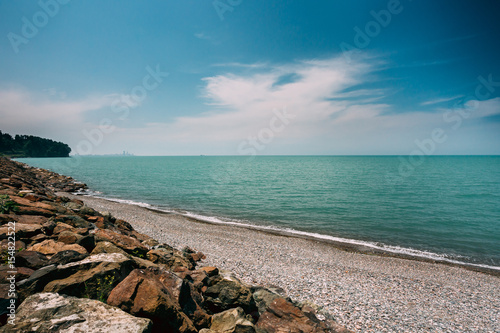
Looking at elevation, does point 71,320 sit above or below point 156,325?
above

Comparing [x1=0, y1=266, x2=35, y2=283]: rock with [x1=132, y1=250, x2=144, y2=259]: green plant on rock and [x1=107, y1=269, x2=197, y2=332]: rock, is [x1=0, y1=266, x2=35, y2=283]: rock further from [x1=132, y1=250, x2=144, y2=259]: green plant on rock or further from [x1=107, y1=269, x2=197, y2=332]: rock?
[x1=132, y1=250, x2=144, y2=259]: green plant on rock

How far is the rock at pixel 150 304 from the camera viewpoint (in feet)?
17.1

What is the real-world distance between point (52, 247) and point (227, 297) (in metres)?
6.17

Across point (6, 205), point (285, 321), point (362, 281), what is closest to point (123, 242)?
point (6, 205)

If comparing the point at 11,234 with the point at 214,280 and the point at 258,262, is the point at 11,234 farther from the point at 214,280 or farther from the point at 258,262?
the point at 258,262

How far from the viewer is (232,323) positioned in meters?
6.77

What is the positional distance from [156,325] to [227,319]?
2478 mm

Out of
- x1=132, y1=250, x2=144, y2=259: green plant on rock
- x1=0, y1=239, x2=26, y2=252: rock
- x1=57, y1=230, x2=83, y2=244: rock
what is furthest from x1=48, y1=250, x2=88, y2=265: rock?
x1=132, y1=250, x2=144, y2=259: green plant on rock

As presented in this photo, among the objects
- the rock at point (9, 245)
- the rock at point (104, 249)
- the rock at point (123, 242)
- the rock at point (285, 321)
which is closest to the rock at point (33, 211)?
the rock at point (123, 242)

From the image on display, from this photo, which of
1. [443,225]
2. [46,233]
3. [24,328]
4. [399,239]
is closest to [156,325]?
[24,328]

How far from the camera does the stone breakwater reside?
4.59 m

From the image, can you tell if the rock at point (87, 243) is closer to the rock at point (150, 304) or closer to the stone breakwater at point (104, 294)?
the stone breakwater at point (104, 294)

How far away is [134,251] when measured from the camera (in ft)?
32.3

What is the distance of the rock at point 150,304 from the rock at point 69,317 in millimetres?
382
